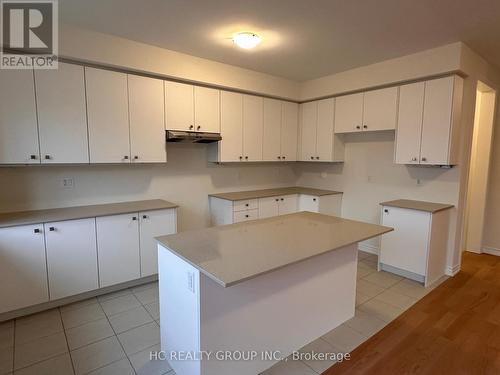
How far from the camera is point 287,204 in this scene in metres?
4.42

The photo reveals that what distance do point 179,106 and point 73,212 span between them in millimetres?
1647

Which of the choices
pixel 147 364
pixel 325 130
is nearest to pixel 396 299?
pixel 147 364

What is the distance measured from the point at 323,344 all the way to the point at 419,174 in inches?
103

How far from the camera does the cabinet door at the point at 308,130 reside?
177 inches

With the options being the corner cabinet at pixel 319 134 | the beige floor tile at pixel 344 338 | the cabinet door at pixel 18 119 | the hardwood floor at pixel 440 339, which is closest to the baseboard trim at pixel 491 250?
the hardwood floor at pixel 440 339

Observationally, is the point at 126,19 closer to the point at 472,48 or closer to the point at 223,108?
the point at 223,108

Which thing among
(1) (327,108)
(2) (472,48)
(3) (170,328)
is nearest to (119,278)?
(3) (170,328)

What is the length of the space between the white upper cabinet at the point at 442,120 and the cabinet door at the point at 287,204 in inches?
74.4

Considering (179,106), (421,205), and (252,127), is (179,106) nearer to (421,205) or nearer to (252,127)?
(252,127)

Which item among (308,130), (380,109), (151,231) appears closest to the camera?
(151,231)

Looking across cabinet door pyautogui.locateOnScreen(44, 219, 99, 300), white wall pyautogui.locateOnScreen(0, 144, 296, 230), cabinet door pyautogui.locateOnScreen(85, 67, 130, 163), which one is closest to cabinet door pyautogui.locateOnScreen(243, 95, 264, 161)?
white wall pyautogui.locateOnScreen(0, 144, 296, 230)

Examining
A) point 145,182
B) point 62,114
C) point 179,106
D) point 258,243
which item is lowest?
point 258,243

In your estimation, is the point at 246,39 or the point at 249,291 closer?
the point at 249,291

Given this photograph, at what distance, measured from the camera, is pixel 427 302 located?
282 centimetres
